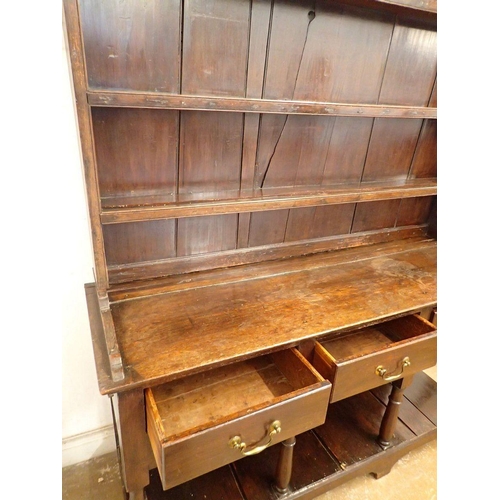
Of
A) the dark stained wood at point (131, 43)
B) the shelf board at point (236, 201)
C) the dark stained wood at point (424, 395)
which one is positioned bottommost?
the dark stained wood at point (424, 395)

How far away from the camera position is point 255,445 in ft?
2.85

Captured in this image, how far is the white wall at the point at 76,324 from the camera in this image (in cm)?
103

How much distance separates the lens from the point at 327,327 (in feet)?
3.38

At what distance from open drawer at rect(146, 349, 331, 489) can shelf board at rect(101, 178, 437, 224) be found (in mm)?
442

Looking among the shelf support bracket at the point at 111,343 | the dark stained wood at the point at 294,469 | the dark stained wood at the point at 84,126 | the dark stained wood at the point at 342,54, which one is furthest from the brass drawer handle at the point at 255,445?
the dark stained wood at the point at 342,54

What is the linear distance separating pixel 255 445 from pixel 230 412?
0.35ft

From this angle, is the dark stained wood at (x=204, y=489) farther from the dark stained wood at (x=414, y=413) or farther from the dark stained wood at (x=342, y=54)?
the dark stained wood at (x=342, y=54)

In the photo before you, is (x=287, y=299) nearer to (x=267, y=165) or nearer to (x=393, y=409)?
(x=267, y=165)

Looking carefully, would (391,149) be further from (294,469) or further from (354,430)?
(294,469)

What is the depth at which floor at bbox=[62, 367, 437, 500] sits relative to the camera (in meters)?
1.34

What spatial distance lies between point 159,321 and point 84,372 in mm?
558

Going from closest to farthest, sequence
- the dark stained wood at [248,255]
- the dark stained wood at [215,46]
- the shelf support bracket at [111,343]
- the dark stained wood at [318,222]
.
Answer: the shelf support bracket at [111,343] → the dark stained wood at [215,46] → the dark stained wood at [248,255] → the dark stained wood at [318,222]

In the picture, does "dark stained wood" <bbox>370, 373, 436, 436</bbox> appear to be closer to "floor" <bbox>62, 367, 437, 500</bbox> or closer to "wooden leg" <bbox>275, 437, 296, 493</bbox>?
"floor" <bbox>62, 367, 437, 500</bbox>

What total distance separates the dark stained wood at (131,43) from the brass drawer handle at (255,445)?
899mm
